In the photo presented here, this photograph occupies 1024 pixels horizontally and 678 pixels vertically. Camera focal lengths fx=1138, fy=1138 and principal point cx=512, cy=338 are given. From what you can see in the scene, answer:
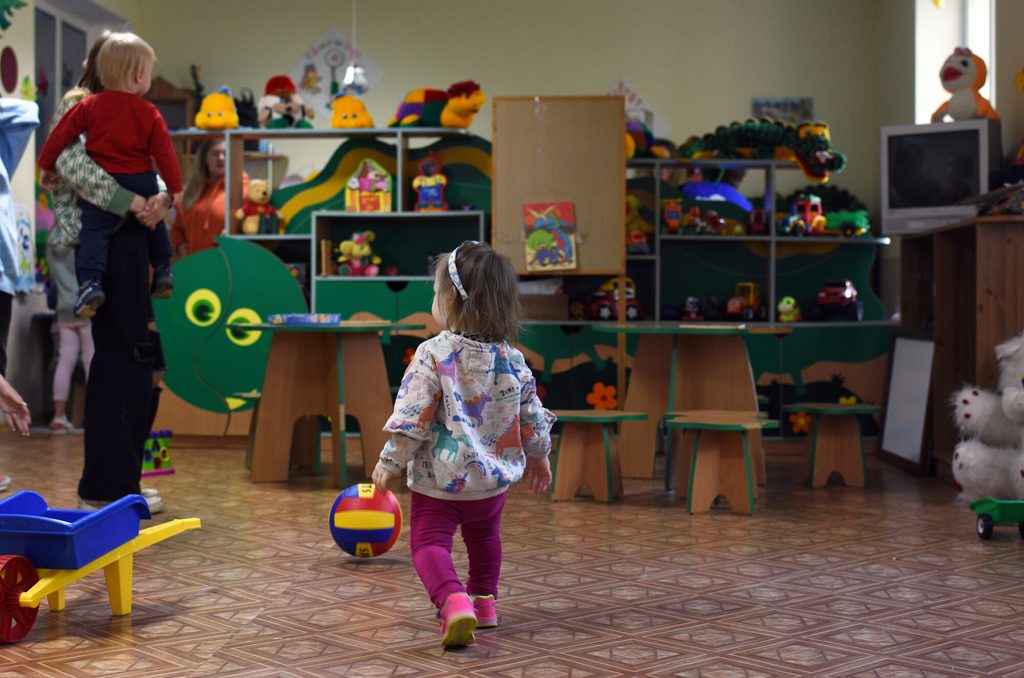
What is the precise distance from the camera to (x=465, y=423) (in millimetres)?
2332

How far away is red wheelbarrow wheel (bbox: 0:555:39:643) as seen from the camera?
2193 millimetres

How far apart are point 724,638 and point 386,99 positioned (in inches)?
261

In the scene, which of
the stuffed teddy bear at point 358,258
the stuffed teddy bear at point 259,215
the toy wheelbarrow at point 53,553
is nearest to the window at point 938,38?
the stuffed teddy bear at point 358,258

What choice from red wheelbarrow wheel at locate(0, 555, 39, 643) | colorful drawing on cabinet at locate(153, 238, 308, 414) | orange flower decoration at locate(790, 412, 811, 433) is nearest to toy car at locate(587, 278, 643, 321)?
orange flower decoration at locate(790, 412, 811, 433)

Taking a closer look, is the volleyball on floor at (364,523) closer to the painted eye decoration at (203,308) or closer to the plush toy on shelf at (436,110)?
the painted eye decoration at (203,308)

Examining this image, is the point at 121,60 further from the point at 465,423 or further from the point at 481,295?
the point at 465,423

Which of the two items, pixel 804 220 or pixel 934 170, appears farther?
pixel 804 220

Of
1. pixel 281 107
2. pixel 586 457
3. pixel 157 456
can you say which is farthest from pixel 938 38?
pixel 157 456

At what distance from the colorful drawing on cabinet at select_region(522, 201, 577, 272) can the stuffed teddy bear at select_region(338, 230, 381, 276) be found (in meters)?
1.05

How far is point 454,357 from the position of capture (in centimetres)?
235

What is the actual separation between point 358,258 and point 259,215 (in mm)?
596

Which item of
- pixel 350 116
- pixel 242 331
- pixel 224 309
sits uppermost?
pixel 350 116

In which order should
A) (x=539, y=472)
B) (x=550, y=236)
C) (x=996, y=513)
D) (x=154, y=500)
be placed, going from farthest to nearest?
(x=550, y=236)
(x=154, y=500)
(x=996, y=513)
(x=539, y=472)

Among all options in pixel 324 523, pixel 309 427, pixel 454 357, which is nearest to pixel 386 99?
pixel 309 427
